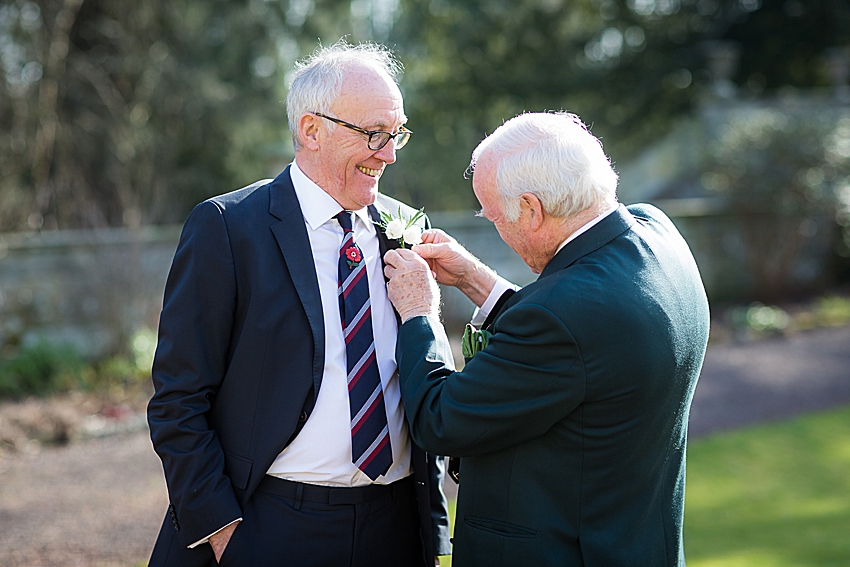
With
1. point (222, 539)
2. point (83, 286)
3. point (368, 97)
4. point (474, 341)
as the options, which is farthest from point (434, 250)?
point (83, 286)

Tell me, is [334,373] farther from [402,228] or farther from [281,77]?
[281,77]

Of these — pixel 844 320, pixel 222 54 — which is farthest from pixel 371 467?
pixel 222 54

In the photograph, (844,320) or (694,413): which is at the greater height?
(844,320)

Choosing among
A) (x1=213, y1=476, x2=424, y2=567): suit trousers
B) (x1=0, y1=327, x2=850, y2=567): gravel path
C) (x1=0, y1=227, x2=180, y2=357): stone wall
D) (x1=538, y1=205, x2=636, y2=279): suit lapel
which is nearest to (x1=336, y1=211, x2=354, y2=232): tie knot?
(x1=538, y1=205, x2=636, y2=279): suit lapel

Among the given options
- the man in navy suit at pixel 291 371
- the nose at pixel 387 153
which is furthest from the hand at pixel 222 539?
the nose at pixel 387 153

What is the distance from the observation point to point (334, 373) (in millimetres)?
2482

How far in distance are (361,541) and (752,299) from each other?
10.8 m

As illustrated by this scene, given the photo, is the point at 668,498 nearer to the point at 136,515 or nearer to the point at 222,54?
the point at 136,515

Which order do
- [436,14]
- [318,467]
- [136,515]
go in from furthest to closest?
[436,14]
[136,515]
[318,467]

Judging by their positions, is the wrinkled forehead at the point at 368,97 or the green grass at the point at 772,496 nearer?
the wrinkled forehead at the point at 368,97

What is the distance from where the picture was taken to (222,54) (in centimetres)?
1420

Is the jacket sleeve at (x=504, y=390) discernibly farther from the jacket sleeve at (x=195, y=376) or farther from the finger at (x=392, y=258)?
the jacket sleeve at (x=195, y=376)

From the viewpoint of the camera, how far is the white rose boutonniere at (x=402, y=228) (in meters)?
2.70

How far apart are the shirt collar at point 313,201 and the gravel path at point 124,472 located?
2811mm
